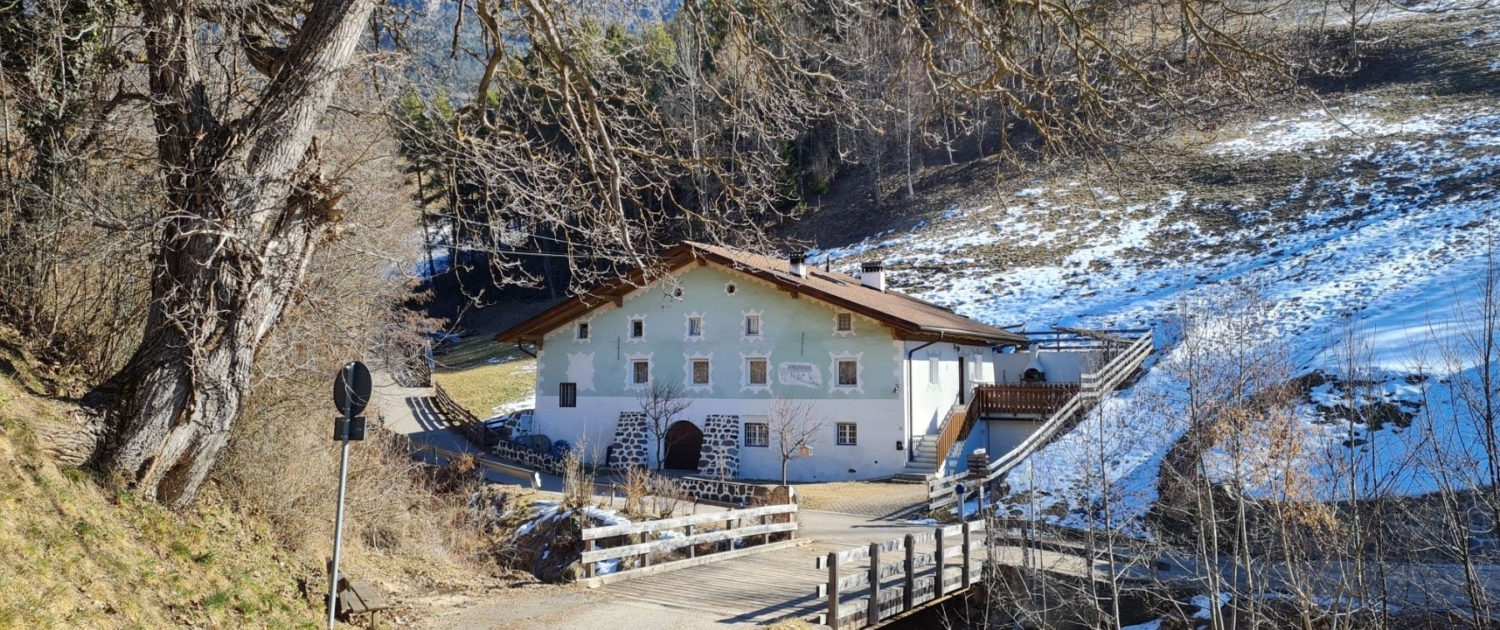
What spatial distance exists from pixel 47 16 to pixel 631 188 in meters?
5.28

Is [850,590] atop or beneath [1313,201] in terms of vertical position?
beneath

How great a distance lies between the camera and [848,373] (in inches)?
1065

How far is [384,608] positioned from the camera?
922cm

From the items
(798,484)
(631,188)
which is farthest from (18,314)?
(798,484)

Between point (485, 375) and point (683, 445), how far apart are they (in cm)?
1924

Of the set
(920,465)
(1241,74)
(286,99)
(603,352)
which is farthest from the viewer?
(603,352)

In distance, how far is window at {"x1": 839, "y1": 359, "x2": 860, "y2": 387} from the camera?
26902 millimetres

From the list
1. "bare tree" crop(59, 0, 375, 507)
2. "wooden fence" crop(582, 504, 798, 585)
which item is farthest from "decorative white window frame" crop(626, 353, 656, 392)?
"bare tree" crop(59, 0, 375, 507)

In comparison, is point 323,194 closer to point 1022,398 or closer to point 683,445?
point 683,445

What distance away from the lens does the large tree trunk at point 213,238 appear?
7324mm

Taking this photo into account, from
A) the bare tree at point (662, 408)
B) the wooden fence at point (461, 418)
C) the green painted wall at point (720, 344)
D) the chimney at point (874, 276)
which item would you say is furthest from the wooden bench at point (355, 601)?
the chimney at point (874, 276)

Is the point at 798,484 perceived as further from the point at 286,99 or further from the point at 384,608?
the point at 286,99

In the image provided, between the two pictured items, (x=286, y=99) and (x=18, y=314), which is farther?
(x=18, y=314)

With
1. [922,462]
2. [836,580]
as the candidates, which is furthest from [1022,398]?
[836,580]
